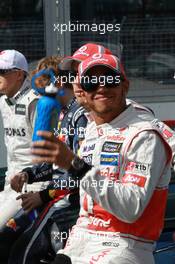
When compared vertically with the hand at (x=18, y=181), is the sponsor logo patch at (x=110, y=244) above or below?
below

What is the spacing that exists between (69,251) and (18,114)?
45.4 inches

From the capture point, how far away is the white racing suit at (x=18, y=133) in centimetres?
303

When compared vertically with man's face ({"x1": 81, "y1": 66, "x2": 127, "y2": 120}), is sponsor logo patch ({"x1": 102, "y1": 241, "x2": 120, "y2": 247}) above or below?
below

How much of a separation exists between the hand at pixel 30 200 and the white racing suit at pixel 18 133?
0.35 feet

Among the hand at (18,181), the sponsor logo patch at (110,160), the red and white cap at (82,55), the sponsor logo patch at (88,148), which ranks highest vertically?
the red and white cap at (82,55)

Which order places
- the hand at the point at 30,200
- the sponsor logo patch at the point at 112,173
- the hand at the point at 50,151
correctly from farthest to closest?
the hand at the point at 30,200 < the sponsor logo patch at the point at 112,173 < the hand at the point at 50,151

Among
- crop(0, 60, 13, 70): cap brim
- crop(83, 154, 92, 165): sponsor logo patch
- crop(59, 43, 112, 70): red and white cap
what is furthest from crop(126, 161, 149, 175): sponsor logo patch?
crop(0, 60, 13, 70): cap brim

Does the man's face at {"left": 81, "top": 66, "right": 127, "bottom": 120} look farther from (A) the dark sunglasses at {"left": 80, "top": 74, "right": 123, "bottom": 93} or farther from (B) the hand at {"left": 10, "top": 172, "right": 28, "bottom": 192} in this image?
(B) the hand at {"left": 10, "top": 172, "right": 28, "bottom": 192}

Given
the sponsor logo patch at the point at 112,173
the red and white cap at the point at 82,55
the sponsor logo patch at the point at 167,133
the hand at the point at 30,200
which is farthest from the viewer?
the hand at the point at 30,200

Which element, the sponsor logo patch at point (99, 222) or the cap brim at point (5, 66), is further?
the cap brim at point (5, 66)

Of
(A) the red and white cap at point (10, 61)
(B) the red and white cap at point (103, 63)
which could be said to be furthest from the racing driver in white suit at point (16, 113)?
(B) the red and white cap at point (103, 63)

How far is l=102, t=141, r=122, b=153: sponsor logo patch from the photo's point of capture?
1.94 meters

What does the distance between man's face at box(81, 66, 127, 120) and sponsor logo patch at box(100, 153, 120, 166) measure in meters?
0.14

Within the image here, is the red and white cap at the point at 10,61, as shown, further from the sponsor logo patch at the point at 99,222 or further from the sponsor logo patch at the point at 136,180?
the sponsor logo patch at the point at 136,180
